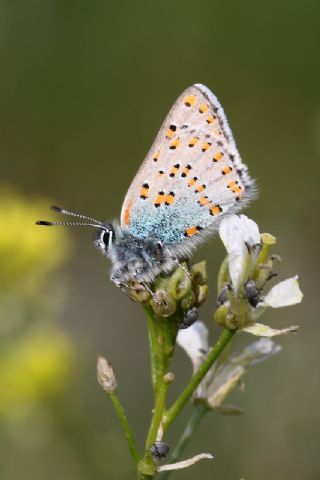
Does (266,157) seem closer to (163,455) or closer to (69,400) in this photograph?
(69,400)

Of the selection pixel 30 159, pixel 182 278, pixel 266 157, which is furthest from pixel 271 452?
pixel 30 159

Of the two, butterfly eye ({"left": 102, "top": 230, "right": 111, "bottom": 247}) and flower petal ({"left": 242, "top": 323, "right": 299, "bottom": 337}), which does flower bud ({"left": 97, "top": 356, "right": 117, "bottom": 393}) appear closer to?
flower petal ({"left": 242, "top": 323, "right": 299, "bottom": 337})

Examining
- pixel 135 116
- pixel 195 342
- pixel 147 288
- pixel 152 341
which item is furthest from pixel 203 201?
pixel 135 116

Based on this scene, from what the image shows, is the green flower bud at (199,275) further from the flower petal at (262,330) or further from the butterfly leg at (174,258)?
the flower petal at (262,330)

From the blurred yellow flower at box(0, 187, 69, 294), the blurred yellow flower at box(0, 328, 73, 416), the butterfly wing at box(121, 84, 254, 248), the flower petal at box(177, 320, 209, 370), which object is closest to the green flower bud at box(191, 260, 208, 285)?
the flower petal at box(177, 320, 209, 370)

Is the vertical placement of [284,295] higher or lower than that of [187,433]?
higher

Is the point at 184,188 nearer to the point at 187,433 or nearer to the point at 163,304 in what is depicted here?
the point at 163,304

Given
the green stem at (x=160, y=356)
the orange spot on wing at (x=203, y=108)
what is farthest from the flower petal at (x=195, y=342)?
the orange spot on wing at (x=203, y=108)
